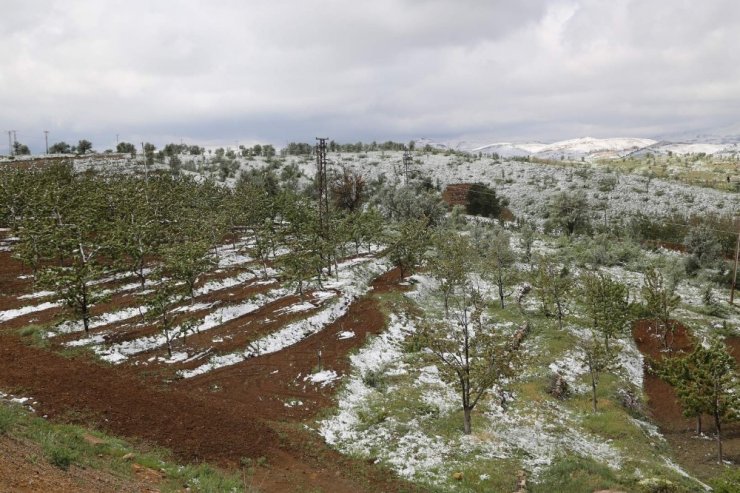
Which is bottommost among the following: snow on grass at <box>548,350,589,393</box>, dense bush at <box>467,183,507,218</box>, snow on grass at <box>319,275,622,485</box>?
snow on grass at <box>548,350,589,393</box>

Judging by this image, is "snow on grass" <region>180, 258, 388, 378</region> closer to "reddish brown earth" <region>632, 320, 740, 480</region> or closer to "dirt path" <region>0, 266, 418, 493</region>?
"dirt path" <region>0, 266, 418, 493</region>

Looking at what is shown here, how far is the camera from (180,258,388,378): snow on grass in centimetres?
2959

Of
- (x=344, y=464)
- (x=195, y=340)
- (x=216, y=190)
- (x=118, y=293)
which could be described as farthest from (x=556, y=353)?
(x=216, y=190)

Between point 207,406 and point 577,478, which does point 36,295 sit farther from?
point 577,478

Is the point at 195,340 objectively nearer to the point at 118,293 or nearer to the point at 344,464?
the point at 118,293

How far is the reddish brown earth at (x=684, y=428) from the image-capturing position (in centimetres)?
2538

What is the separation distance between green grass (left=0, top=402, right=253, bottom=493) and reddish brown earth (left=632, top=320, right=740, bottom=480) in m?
23.6

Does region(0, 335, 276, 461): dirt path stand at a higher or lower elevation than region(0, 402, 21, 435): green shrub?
lower

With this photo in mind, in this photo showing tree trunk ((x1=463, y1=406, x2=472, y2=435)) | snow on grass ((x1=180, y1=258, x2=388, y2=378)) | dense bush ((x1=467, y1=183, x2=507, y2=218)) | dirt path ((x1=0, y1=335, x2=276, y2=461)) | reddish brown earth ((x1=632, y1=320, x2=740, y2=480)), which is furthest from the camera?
dense bush ((x1=467, y1=183, x2=507, y2=218))

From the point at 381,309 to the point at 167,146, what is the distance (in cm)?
10853

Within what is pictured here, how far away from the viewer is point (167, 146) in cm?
12694

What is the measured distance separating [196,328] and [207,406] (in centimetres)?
1103

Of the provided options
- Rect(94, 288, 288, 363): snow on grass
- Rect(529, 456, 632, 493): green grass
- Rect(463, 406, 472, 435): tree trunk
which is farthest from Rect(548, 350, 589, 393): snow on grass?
Rect(94, 288, 288, 363): snow on grass

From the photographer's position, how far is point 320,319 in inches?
1495
